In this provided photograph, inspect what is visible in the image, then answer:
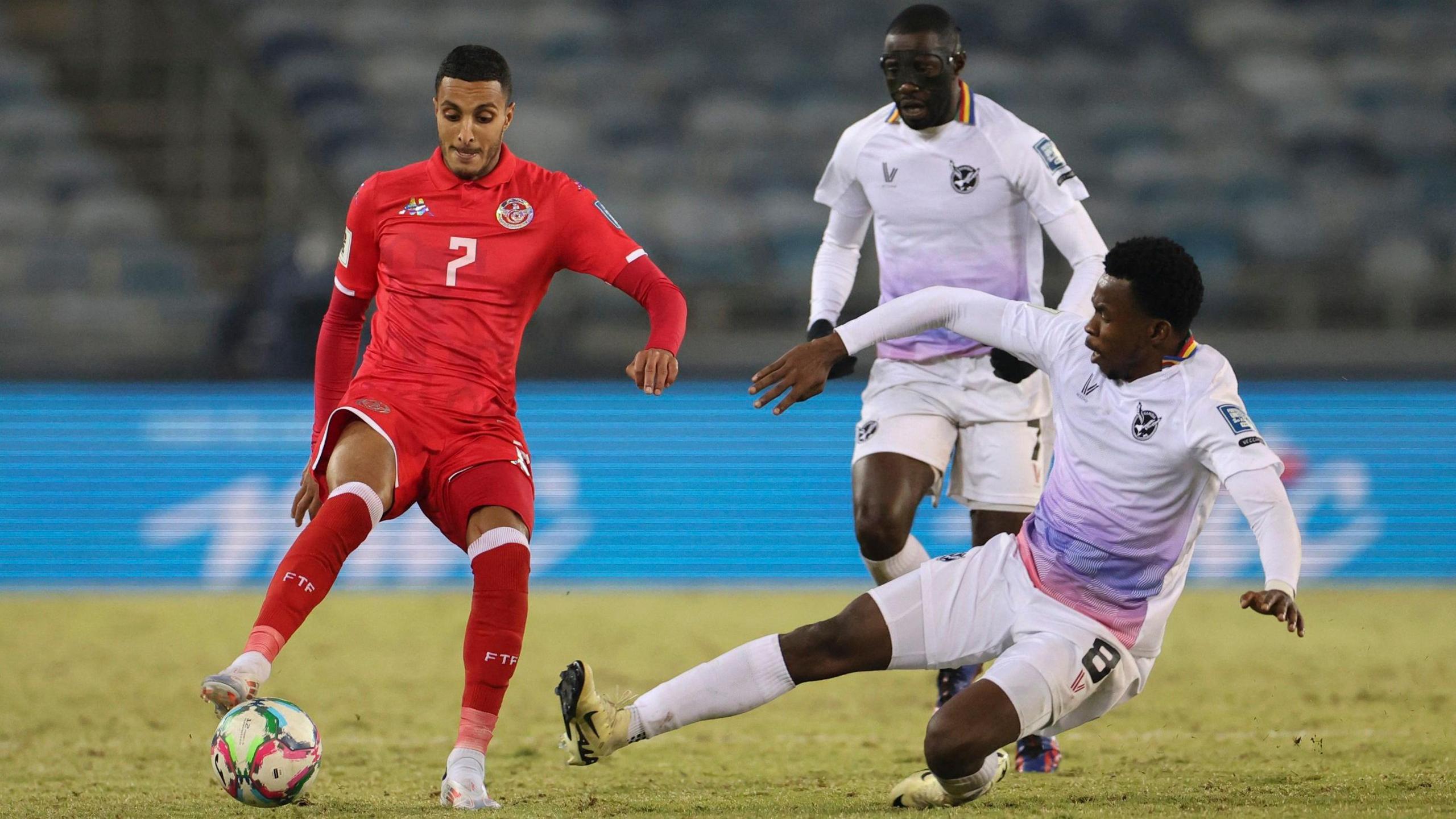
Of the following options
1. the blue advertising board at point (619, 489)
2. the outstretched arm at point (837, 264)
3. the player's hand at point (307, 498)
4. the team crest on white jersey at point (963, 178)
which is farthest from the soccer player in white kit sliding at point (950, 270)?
the blue advertising board at point (619, 489)

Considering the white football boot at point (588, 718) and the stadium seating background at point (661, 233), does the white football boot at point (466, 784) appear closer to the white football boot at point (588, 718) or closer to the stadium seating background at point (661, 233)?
the white football boot at point (588, 718)

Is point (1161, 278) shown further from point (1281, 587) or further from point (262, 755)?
point (262, 755)

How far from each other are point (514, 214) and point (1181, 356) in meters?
1.94

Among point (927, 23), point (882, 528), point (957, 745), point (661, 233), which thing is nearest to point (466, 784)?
point (957, 745)

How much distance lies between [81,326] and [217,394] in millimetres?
1766

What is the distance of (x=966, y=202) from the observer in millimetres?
5250

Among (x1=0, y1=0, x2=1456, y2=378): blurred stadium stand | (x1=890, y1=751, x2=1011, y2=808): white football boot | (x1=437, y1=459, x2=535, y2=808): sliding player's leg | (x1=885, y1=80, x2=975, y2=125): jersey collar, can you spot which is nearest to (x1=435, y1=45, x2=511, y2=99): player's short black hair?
(x1=437, y1=459, x2=535, y2=808): sliding player's leg

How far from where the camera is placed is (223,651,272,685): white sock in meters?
3.82

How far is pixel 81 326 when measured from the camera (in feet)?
35.4

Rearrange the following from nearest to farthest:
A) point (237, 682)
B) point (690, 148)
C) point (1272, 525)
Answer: point (1272, 525) < point (237, 682) < point (690, 148)

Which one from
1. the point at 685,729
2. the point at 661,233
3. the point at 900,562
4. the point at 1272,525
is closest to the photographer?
the point at 1272,525

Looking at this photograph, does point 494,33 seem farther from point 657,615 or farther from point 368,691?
point 368,691

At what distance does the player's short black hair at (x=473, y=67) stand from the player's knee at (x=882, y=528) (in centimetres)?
174

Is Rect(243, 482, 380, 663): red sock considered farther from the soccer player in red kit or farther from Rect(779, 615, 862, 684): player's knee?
Rect(779, 615, 862, 684): player's knee
